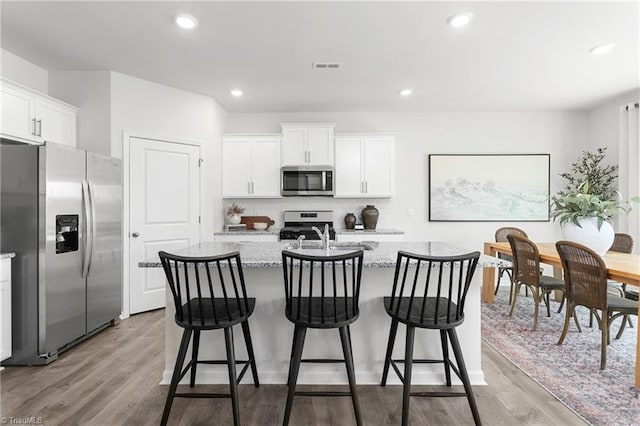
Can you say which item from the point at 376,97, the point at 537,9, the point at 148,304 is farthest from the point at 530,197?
the point at 148,304

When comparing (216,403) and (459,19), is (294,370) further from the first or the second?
(459,19)

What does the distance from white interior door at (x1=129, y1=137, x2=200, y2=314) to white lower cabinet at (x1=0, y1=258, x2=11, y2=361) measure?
117 centimetres

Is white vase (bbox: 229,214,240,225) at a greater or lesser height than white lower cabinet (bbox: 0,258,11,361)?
greater

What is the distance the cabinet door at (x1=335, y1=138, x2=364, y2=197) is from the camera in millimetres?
4711

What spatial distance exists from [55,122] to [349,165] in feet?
11.0

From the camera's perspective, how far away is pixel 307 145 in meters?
4.67

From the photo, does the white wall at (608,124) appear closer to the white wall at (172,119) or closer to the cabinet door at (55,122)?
the white wall at (172,119)

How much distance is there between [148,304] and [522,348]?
3810 mm

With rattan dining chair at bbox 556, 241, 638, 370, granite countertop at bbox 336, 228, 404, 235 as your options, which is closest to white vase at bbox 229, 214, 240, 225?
granite countertop at bbox 336, 228, 404, 235

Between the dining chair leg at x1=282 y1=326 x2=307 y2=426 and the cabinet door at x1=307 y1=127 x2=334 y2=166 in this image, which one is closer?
the dining chair leg at x1=282 y1=326 x2=307 y2=426

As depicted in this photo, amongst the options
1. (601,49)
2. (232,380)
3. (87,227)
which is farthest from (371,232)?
(87,227)

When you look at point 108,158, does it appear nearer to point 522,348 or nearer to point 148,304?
point 148,304

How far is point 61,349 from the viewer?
8.97 ft

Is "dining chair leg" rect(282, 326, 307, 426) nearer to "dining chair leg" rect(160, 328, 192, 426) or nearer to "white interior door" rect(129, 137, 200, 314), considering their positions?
"dining chair leg" rect(160, 328, 192, 426)
